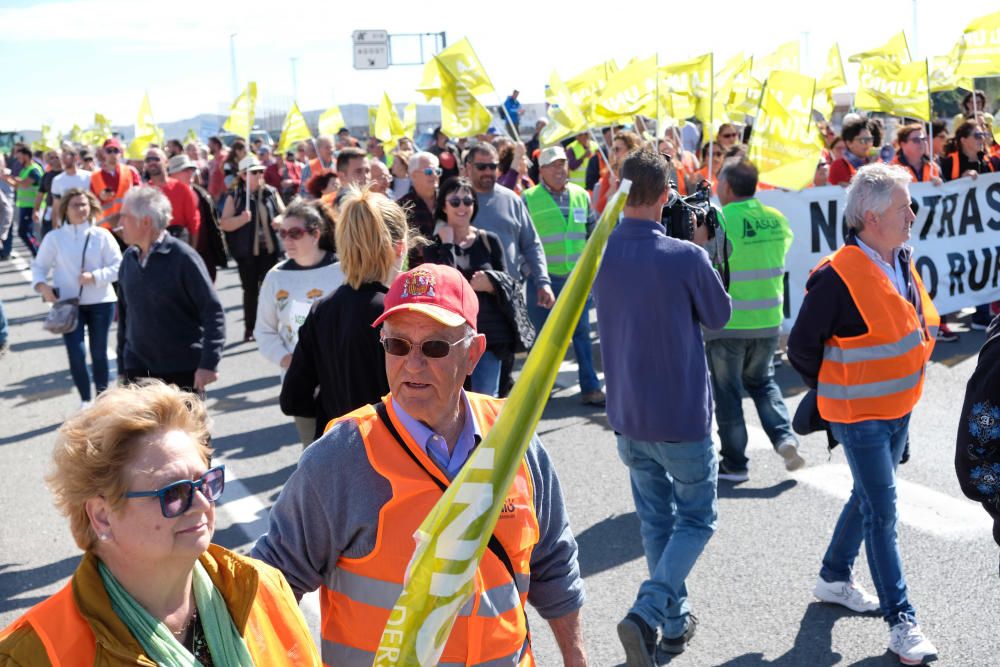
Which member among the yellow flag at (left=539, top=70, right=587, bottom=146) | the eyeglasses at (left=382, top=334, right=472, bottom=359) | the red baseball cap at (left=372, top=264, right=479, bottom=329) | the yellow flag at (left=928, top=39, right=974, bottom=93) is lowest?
the eyeglasses at (left=382, top=334, right=472, bottom=359)

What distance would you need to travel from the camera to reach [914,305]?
4.65 meters

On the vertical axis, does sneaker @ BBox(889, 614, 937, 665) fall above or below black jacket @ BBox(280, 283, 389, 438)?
below

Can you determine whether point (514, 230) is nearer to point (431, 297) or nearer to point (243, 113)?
point (431, 297)

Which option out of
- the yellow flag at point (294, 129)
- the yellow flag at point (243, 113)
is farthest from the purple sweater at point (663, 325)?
the yellow flag at point (294, 129)

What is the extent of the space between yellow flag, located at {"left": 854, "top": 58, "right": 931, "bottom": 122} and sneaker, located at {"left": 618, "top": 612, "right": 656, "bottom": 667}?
7896 mm

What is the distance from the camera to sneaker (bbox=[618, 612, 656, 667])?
4273mm

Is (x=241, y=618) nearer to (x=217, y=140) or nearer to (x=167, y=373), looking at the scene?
(x=167, y=373)

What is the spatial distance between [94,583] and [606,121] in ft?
33.1

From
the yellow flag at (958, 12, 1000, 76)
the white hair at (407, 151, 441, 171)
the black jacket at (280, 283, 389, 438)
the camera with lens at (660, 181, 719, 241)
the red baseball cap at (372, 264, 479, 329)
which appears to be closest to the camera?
the red baseball cap at (372, 264, 479, 329)

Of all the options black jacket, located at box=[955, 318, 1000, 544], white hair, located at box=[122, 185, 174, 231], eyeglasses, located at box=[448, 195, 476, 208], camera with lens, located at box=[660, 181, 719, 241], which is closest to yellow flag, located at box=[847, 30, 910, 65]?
eyeglasses, located at box=[448, 195, 476, 208]

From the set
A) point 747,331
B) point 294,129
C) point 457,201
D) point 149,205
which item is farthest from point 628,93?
point 294,129

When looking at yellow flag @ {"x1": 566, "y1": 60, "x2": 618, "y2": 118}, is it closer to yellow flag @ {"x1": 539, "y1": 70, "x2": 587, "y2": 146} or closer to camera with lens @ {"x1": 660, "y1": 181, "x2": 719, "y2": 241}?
yellow flag @ {"x1": 539, "y1": 70, "x2": 587, "y2": 146}

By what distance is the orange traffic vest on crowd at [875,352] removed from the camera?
176 inches

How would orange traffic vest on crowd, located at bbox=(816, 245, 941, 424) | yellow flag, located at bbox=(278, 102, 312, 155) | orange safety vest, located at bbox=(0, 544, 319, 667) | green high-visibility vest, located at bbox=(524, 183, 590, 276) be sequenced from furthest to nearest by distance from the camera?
1. yellow flag, located at bbox=(278, 102, 312, 155)
2. green high-visibility vest, located at bbox=(524, 183, 590, 276)
3. orange traffic vest on crowd, located at bbox=(816, 245, 941, 424)
4. orange safety vest, located at bbox=(0, 544, 319, 667)
